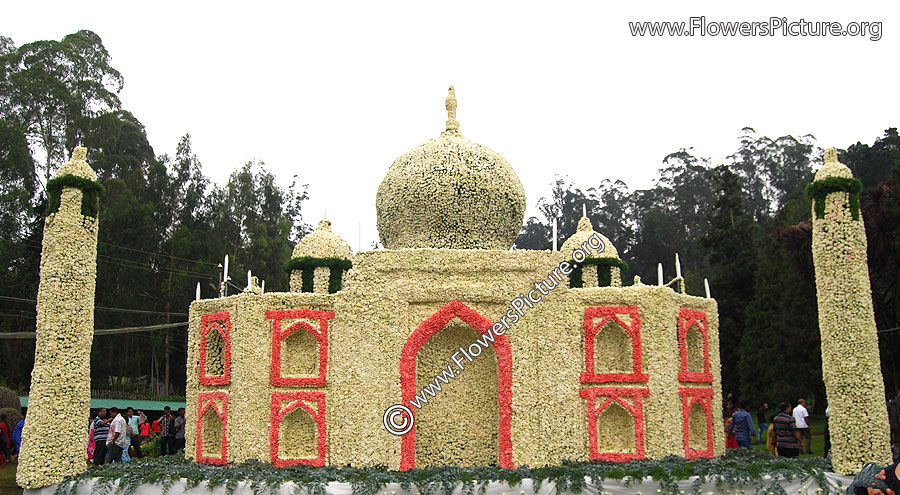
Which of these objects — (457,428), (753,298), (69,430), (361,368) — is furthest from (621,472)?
(753,298)

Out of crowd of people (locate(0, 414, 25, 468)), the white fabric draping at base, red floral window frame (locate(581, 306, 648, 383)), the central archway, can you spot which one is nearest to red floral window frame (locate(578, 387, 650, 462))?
red floral window frame (locate(581, 306, 648, 383))

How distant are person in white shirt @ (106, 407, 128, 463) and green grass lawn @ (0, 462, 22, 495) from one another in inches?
70.0

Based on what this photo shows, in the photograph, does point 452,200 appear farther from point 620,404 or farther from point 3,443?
point 3,443

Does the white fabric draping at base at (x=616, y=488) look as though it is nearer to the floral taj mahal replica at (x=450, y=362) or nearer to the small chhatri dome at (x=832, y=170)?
the floral taj mahal replica at (x=450, y=362)

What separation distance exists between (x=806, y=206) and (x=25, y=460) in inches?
1240

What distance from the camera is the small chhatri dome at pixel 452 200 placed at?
13.4 m

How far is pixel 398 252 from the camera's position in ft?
40.6

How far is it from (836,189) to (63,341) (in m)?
12.8

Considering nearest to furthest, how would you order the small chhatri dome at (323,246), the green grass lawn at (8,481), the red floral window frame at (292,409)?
the red floral window frame at (292,409) → the green grass lawn at (8,481) → the small chhatri dome at (323,246)

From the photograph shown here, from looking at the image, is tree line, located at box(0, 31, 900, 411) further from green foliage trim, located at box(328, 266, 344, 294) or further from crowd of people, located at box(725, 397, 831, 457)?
green foliage trim, located at box(328, 266, 344, 294)

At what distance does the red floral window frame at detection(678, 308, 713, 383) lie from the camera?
1321 centimetres

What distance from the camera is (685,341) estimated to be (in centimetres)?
1342

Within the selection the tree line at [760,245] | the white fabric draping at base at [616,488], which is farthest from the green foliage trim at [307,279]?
the tree line at [760,245]

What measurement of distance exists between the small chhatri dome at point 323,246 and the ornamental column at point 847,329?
1057 cm
